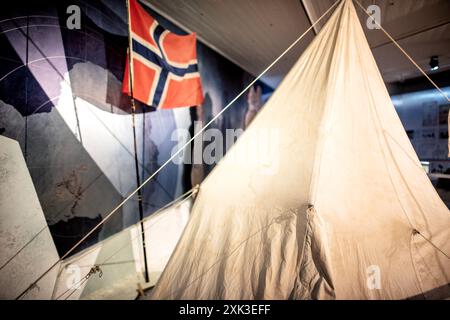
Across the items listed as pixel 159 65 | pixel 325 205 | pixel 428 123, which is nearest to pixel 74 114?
pixel 159 65

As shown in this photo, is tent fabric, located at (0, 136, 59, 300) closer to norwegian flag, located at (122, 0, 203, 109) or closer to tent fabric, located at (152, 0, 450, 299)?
norwegian flag, located at (122, 0, 203, 109)

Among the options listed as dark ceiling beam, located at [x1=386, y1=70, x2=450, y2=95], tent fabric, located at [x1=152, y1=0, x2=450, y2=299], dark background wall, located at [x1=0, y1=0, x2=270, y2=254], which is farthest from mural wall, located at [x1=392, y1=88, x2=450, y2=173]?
dark background wall, located at [x1=0, y1=0, x2=270, y2=254]

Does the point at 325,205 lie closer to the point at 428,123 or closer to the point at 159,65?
the point at 159,65

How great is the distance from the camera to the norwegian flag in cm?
182

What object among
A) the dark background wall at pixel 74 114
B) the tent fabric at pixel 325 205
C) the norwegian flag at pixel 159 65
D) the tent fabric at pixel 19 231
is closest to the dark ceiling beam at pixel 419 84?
the tent fabric at pixel 325 205

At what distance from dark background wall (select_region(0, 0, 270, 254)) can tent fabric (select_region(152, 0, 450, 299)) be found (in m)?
1.15

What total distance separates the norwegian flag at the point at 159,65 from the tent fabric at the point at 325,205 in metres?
1.17

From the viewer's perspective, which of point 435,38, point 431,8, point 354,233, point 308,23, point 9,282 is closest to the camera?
point 354,233

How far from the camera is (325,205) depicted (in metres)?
1.26

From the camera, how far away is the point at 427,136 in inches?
169

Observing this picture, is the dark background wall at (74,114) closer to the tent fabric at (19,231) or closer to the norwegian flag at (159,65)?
the tent fabric at (19,231)

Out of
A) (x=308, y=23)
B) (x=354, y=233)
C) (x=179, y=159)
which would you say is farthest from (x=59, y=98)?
(x=308, y=23)
